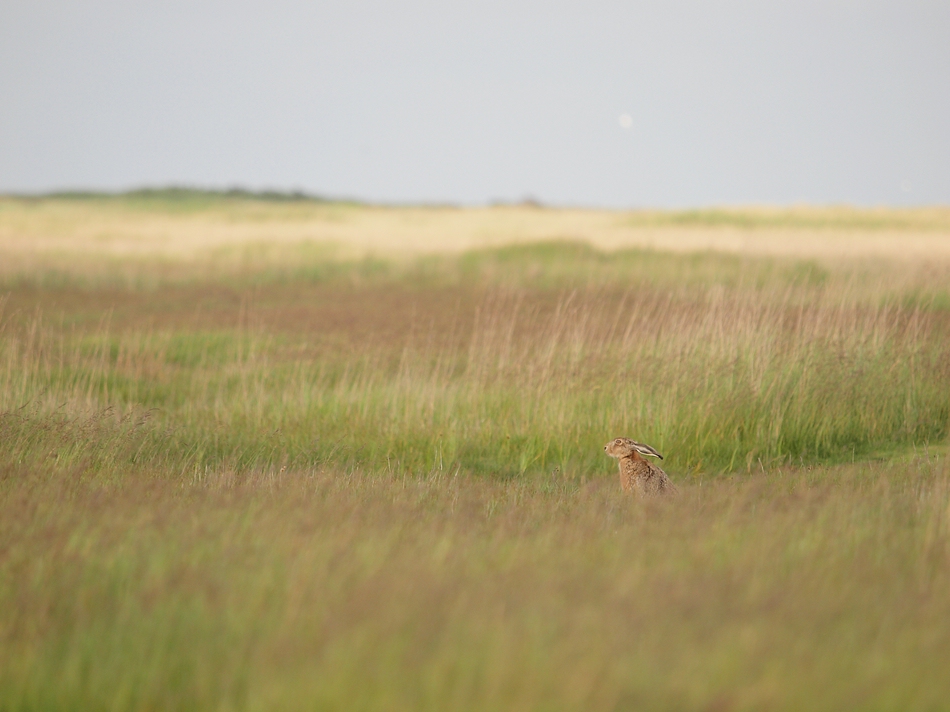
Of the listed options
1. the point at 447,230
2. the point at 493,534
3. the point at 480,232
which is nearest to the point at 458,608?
the point at 493,534

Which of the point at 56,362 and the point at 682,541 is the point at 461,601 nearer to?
the point at 682,541

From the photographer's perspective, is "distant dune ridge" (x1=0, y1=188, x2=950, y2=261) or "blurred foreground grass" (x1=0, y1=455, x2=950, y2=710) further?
"distant dune ridge" (x1=0, y1=188, x2=950, y2=261)

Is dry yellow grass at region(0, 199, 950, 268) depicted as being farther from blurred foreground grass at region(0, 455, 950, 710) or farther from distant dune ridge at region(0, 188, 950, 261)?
blurred foreground grass at region(0, 455, 950, 710)

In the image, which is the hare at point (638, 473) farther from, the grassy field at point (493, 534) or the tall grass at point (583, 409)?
the tall grass at point (583, 409)

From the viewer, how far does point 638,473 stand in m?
6.10

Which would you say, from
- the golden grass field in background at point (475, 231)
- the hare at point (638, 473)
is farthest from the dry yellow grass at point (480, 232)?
the hare at point (638, 473)

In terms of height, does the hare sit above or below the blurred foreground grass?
below

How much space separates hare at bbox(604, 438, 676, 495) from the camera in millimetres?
5961

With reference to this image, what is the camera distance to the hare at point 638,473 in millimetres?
5961

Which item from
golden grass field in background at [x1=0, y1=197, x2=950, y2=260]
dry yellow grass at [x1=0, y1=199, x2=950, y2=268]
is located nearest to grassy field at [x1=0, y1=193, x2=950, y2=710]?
dry yellow grass at [x1=0, y1=199, x2=950, y2=268]

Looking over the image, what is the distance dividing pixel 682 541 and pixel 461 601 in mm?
1330

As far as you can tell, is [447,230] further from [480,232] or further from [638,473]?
[638,473]

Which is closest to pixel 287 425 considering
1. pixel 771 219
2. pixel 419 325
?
pixel 419 325

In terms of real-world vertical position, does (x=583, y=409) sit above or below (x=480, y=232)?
below
